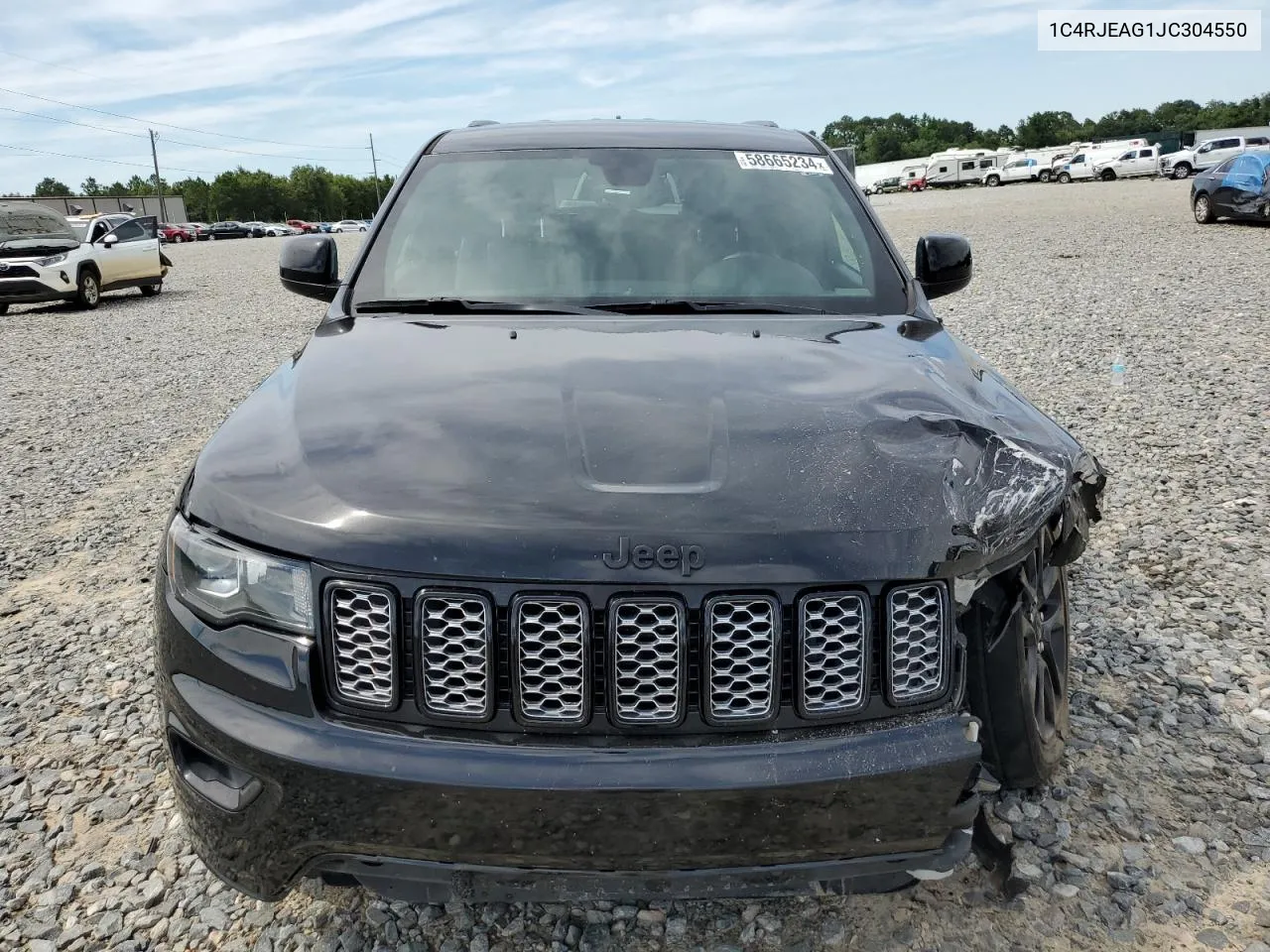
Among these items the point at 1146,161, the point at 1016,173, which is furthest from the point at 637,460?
the point at 1016,173

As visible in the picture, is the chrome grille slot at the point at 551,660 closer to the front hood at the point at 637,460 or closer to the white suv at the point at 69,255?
the front hood at the point at 637,460

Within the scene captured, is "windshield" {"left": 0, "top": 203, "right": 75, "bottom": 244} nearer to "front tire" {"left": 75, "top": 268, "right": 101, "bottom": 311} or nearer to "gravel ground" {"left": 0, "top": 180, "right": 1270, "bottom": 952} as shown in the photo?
"front tire" {"left": 75, "top": 268, "right": 101, "bottom": 311}

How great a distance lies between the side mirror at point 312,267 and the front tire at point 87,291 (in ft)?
48.6

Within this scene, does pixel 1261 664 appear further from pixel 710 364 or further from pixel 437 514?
pixel 437 514

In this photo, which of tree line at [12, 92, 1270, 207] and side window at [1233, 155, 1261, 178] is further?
tree line at [12, 92, 1270, 207]

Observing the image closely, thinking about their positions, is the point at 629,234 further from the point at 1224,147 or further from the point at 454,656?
the point at 1224,147

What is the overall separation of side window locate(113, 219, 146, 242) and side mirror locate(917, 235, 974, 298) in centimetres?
1706

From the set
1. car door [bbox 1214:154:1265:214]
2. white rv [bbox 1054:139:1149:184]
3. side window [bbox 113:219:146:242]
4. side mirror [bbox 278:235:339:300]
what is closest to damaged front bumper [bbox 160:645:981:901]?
side mirror [bbox 278:235:339:300]

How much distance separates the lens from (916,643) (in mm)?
1785

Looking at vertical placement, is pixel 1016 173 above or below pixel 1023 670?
above

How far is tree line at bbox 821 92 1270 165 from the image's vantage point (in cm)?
10725

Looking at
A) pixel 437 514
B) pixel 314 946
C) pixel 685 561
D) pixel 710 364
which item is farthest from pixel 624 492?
pixel 314 946

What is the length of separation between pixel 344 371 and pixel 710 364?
881 mm

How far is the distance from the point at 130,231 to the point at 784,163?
17.1 m
